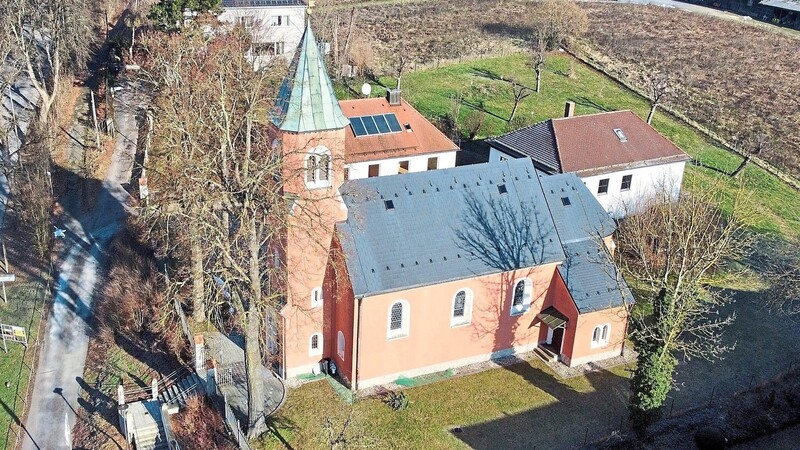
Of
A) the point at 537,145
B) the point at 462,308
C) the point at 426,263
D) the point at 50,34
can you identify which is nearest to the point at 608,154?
the point at 537,145

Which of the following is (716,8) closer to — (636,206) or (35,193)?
(636,206)

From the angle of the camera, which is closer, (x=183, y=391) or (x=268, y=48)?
(x=183, y=391)

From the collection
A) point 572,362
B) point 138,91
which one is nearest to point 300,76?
point 572,362

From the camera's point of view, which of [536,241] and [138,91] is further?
[138,91]

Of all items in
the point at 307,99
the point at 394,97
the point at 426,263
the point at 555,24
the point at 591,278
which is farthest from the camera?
the point at 555,24

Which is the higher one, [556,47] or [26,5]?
[26,5]

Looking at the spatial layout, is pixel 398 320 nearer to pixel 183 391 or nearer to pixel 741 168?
pixel 183 391
